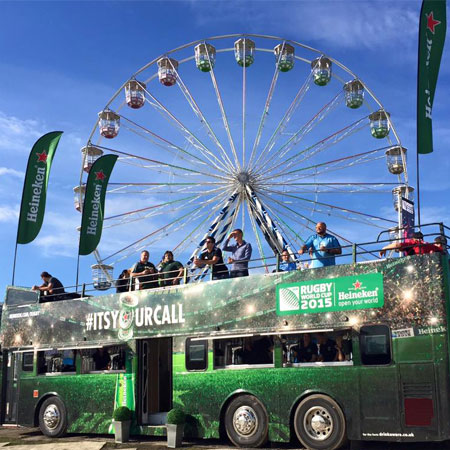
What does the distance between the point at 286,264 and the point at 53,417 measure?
7.08m

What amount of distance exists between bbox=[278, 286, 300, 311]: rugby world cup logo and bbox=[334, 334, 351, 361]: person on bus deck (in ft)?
3.05

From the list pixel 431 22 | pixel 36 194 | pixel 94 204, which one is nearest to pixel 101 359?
pixel 94 204

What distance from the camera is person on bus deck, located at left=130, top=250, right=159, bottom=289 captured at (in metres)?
13.7

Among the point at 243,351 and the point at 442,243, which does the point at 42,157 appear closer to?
the point at 243,351

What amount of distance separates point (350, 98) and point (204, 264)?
12478 millimetres

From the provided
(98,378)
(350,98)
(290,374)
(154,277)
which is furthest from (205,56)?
(290,374)

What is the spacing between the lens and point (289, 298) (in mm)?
11078

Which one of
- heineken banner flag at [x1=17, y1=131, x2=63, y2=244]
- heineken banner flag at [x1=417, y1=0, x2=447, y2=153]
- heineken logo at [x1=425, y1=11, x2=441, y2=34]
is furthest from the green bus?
heineken logo at [x1=425, y1=11, x2=441, y2=34]

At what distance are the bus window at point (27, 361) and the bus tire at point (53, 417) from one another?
0.98m

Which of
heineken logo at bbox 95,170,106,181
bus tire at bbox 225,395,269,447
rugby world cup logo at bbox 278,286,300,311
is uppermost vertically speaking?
heineken logo at bbox 95,170,106,181

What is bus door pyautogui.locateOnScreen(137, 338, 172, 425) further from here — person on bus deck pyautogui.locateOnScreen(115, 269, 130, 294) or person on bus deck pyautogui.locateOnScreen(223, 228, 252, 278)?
person on bus deck pyautogui.locateOnScreen(223, 228, 252, 278)

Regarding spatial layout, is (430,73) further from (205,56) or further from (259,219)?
(205,56)

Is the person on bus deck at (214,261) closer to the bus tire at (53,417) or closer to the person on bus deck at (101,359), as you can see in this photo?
the person on bus deck at (101,359)

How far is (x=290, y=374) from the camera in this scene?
35.5 feet
